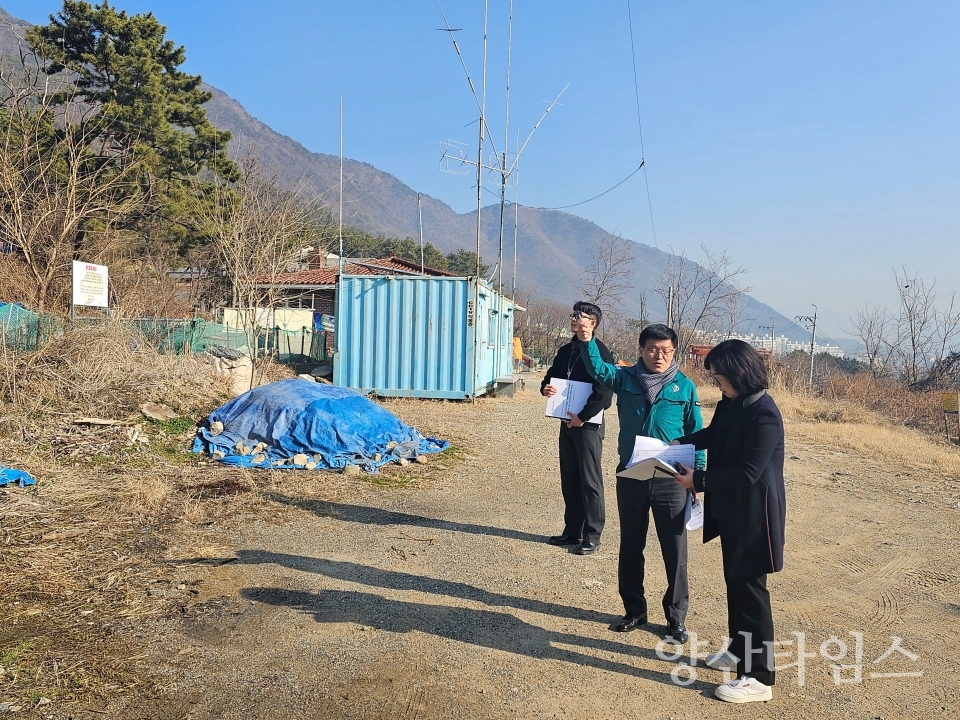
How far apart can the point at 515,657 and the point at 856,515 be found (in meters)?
4.92

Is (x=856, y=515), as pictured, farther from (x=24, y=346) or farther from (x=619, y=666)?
(x=24, y=346)

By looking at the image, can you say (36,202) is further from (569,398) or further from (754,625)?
(754,625)

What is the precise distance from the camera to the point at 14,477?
611 centimetres

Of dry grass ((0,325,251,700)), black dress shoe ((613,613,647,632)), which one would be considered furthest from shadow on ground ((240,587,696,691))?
dry grass ((0,325,251,700))

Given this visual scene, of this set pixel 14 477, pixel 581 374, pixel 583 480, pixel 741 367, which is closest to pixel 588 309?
pixel 581 374

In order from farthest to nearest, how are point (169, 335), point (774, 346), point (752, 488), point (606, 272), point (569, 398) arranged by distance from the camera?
point (774, 346) → point (606, 272) → point (169, 335) → point (569, 398) → point (752, 488)

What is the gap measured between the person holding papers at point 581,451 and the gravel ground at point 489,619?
24 cm

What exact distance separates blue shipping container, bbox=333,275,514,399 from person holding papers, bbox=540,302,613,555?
870cm

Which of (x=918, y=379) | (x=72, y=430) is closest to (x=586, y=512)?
(x=72, y=430)

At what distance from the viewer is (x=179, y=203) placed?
76.9ft

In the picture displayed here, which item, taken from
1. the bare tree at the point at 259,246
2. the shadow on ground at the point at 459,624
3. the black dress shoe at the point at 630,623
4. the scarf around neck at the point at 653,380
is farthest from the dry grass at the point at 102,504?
the bare tree at the point at 259,246

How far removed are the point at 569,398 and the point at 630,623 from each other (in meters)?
1.71

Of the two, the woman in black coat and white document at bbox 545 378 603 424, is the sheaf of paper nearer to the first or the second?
the woman in black coat

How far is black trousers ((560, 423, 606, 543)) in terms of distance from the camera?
16.6ft
